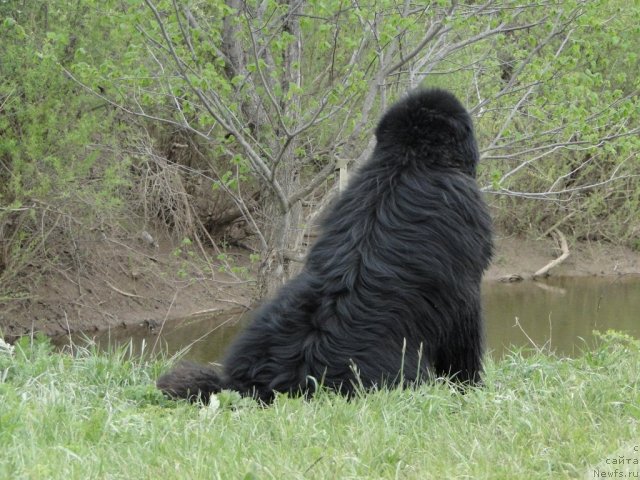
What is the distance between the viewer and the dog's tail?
448 centimetres

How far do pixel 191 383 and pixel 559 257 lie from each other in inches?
593

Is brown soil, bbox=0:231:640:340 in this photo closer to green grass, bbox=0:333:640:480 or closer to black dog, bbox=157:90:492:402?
black dog, bbox=157:90:492:402

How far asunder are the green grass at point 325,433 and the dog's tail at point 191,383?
90 millimetres

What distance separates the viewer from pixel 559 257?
1847 centimetres

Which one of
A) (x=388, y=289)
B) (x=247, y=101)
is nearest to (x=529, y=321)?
(x=247, y=101)

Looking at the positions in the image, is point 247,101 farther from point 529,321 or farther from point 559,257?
point 559,257

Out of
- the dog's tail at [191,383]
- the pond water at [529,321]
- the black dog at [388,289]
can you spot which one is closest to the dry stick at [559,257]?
the pond water at [529,321]

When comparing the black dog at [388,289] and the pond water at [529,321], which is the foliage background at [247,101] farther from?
the black dog at [388,289]

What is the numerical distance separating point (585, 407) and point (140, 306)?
1035 cm

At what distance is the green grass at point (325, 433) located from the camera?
9.53ft

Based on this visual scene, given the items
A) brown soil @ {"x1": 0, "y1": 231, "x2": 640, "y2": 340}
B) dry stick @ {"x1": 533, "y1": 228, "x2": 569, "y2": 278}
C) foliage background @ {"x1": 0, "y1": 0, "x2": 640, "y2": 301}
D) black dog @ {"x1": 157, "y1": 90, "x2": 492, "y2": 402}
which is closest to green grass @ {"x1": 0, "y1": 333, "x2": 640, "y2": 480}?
black dog @ {"x1": 157, "y1": 90, "x2": 492, "y2": 402}

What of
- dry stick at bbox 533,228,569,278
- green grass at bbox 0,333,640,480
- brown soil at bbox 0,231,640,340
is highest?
green grass at bbox 0,333,640,480

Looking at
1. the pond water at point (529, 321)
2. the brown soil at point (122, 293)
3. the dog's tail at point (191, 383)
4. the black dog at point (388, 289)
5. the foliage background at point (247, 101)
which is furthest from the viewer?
the brown soil at point (122, 293)

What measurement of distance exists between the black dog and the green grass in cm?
26
